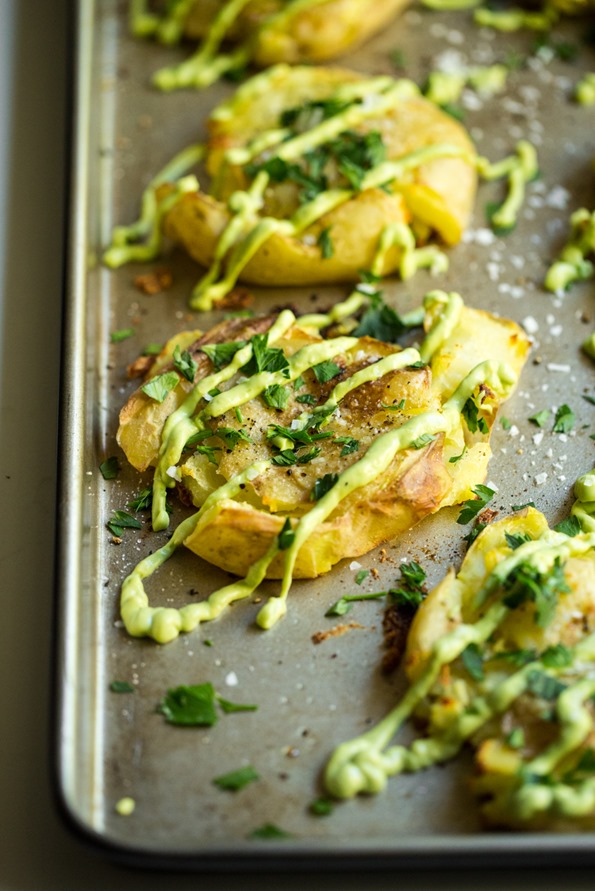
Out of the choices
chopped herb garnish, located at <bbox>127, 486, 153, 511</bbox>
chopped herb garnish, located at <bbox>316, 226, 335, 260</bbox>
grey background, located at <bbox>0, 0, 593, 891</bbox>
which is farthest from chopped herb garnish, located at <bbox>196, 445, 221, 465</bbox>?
chopped herb garnish, located at <bbox>316, 226, 335, 260</bbox>

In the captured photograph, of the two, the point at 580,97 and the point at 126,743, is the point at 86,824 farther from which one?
the point at 580,97

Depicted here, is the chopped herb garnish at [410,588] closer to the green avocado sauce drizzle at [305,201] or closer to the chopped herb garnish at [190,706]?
→ the chopped herb garnish at [190,706]

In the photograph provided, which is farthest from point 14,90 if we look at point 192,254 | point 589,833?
point 589,833

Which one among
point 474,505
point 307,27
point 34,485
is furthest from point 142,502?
point 307,27

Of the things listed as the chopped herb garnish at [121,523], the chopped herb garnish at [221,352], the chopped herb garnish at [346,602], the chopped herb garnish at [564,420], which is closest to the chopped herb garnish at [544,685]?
the chopped herb garnish at [346,602]

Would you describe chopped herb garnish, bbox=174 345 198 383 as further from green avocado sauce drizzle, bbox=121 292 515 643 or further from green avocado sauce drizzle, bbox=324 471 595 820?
green avocado sauce drizzle, bbox=324 471 595 820
